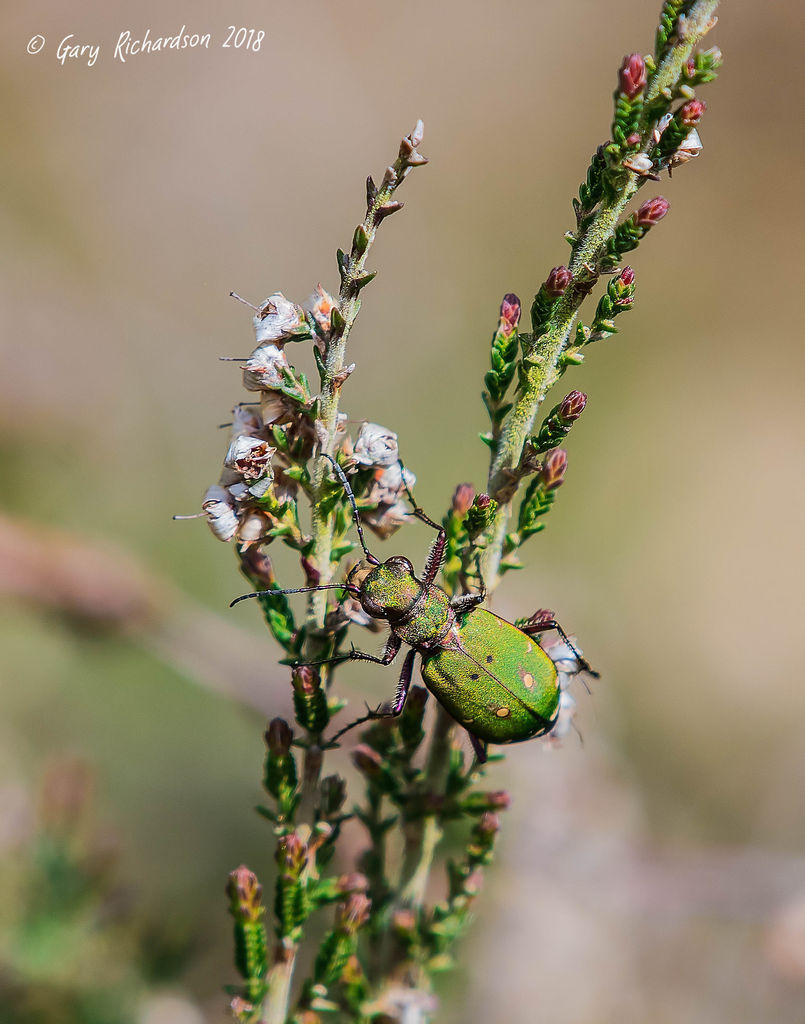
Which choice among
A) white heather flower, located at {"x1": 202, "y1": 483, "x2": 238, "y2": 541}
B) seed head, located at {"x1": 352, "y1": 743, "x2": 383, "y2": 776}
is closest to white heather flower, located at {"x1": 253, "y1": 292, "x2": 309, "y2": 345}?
white heather flower, located at {"x1": 202, "y1": 483, "x2": 238, "y2": 541}

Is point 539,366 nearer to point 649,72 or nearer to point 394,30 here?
point 649,72

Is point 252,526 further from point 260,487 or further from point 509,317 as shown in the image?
point 509,317

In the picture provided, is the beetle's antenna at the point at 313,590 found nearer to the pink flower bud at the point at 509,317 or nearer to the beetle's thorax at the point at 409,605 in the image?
the beetle's thorax at the point at 409,605

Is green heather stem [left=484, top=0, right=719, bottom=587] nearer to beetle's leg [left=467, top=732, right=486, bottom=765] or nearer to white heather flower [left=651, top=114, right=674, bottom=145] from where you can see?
white heather flower [left=651, top=114, right=674, bottom=145]

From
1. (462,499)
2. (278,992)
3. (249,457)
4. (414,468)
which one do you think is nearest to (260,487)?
(249,457)

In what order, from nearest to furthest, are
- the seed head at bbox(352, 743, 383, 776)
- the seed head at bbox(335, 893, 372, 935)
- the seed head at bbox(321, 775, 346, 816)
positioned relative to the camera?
the seed head at bbox(335, 893, 372, 935)
the seed head at bbox(321, 775, 346, 816)
the seed head at bbox(352, 743, 383, 776)

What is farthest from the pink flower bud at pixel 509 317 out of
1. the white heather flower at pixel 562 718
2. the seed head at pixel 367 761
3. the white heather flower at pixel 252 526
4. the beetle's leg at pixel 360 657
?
the seed head at pixel 367 761
